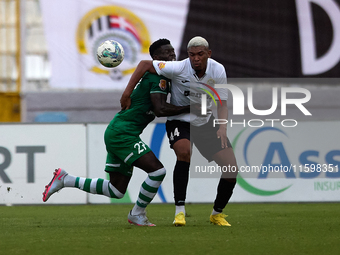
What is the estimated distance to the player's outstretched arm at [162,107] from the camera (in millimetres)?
5527

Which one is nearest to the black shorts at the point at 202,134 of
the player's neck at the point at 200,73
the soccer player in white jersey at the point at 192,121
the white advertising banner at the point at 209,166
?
the soccer player in white jersey at the point at 192,121

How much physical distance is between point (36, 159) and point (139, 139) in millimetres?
4192

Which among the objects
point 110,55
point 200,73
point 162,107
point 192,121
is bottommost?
point 192,121

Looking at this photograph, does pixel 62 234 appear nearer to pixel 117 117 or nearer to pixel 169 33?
pixel 117 117

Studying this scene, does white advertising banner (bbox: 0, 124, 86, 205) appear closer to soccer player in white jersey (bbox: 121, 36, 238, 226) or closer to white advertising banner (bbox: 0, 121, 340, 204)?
white advertising banner (bbox: 0, 121, 340, 204)

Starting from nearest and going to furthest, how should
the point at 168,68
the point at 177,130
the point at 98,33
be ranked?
the point at 168,68
the point at 177,130
the point at 98,33

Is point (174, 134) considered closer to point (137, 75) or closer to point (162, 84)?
point (162, 84)

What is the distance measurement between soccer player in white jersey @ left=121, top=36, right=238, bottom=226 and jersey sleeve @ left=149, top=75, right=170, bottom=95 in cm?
7

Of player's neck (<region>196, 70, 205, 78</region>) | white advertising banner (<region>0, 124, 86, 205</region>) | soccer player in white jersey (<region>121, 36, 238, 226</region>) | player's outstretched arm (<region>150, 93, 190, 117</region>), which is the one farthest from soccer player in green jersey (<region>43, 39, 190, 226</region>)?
white advertising banner (<region>0, 124, 86, 205</region>)

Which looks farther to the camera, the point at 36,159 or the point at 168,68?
the point at 36,159

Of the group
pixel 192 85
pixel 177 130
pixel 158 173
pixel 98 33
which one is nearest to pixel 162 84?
pixel 192 85

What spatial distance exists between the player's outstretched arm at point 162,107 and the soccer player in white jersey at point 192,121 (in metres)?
0.12

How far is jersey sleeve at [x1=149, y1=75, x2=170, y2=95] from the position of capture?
18.3 ft

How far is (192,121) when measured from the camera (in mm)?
5691
